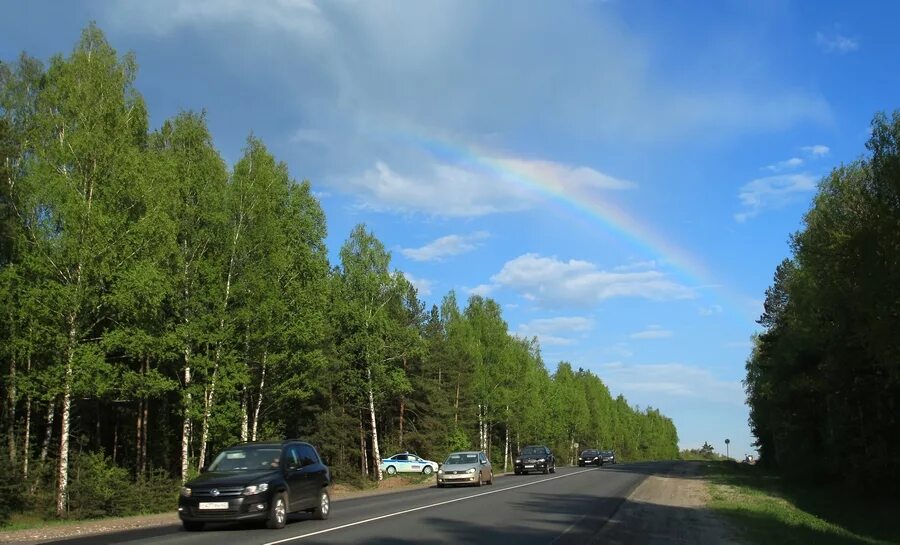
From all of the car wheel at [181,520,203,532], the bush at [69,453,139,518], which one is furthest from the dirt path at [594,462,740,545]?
the bush at [69,453,139,518]

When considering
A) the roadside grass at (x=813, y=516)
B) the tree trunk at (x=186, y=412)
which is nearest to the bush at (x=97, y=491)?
the tree trunk at (x=186, y=412)

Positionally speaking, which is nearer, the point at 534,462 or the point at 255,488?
the point at 255,488

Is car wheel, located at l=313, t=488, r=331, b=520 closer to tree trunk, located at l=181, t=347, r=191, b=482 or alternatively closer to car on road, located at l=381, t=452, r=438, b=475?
tree trunk, located at l=181, t=347, r=191, b=482

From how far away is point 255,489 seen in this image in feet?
48.4

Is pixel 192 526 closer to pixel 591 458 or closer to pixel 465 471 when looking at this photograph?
pixel 465 471

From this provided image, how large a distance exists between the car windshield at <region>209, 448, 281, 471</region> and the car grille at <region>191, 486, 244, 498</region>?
1.02m

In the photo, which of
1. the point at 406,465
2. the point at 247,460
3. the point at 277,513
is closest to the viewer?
the point at 277,513

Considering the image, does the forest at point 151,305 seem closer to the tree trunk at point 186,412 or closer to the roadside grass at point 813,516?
the tree trunk at point 186,412

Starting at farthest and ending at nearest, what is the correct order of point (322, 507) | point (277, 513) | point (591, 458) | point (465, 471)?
1. point (591, 458)
2. point (465, 471)
3. point (322, 507)
4. point (277, 513)

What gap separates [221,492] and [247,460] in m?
1.45

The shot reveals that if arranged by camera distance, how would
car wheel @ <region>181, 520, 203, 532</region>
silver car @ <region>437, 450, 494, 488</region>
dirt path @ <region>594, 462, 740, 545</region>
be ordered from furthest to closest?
1. silver car @ <region>437, 450, 494, 488</region>
2. car wheel @ <region>181, 520, 203, 532</region>
3. dirt path @ <region>594, 462, 740, 545</region>

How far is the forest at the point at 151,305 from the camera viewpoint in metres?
22.9

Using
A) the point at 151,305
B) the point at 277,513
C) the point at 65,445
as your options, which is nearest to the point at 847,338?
the point at 277,513

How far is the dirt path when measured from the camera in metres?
14.3
